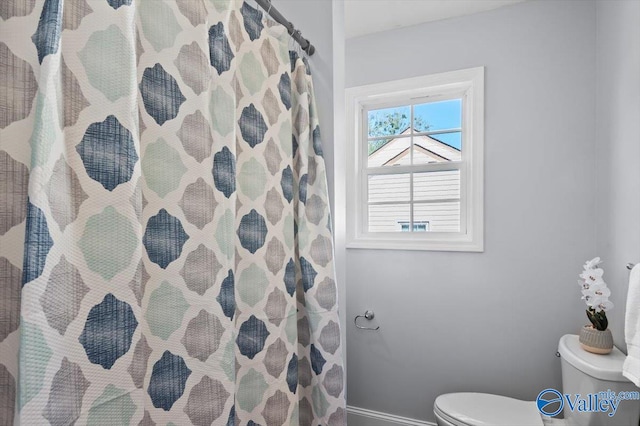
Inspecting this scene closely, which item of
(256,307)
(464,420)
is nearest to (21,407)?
(256,307)

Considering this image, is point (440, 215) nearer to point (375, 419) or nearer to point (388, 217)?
point (388, 217)

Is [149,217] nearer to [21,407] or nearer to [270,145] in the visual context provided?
[21,407]

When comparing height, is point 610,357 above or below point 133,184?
below

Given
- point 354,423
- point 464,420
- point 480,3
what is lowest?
point 354,423

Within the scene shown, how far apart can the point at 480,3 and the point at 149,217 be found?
207 cm

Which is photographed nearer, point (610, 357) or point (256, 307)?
point (256, 307)

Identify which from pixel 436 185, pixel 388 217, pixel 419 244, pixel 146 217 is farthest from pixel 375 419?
pixel 146 217

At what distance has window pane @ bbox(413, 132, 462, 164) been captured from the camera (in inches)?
84.2

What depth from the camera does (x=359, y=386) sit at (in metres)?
2.25

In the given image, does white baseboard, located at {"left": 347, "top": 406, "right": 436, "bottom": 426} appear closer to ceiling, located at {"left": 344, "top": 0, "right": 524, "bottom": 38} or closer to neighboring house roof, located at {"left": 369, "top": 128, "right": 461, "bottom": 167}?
neighboring house roof, located at {"left": 369, "top": 128, "right": 461, "bottom": 167}

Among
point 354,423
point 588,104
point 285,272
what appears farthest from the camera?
point 354,423

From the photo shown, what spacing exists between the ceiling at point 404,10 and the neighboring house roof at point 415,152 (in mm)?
626

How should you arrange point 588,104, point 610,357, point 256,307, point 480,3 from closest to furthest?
point 256,307
point 610,357
point 588,104
point 480,3

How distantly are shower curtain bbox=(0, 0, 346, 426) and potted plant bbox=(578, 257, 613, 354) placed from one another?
1115 millimetres
